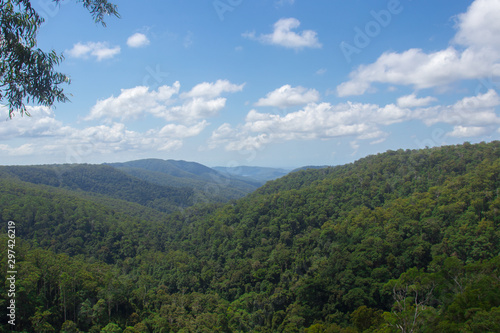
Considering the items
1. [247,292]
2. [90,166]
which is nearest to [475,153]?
[247,292]

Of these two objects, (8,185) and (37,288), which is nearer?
(37,288)

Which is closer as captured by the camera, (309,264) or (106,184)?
(309,264)

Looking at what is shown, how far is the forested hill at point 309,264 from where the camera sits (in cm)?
2044

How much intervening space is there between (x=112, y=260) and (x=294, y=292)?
133 feet

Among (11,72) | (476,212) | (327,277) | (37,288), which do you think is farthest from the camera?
(476,212)

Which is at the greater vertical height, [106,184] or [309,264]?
[106,184]

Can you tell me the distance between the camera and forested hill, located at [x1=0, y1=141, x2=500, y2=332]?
67.1 feet

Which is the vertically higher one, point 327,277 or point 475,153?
point 475,153

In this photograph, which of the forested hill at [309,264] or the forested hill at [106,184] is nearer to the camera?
the forested hill at [309,264]

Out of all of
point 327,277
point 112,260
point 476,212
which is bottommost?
point 112,260

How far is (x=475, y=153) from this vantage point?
167 feet

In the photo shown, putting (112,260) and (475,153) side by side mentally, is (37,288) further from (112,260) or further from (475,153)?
(475,153)

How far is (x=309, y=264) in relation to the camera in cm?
3662

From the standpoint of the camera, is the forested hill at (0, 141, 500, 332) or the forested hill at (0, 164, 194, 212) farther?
the forested hill at (0, 164, 194, 212)
